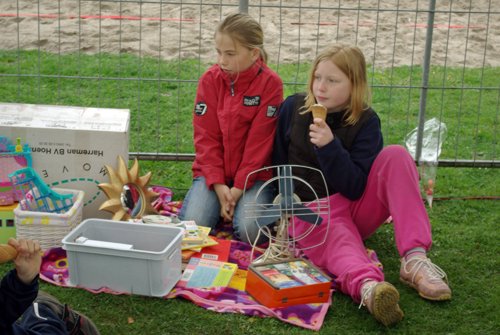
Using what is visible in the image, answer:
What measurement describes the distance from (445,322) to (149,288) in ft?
4.30

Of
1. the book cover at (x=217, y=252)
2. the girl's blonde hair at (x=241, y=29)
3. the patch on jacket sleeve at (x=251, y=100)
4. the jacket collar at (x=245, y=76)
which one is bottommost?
the book cover at (x=217, y=252)

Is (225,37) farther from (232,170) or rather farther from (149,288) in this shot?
(149,288)

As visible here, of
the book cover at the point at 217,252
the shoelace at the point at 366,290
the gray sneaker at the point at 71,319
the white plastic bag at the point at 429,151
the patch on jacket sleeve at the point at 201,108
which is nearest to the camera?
the gray sneaker at the point at 71,319

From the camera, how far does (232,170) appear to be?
14.1 ft

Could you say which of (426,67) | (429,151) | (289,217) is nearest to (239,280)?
(289,217)

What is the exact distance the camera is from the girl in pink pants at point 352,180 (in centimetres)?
359

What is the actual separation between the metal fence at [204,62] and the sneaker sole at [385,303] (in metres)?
2.06

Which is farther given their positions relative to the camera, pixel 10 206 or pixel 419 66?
pixel 419 66

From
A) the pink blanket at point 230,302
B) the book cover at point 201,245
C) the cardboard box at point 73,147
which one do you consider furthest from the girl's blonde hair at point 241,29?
the pink blanket at point 230,302

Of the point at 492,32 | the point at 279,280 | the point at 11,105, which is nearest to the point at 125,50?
the point at 11,105

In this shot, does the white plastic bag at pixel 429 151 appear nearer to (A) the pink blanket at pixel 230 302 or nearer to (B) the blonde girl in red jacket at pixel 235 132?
(B) the blonde girl in red jacket at pixel 235 132

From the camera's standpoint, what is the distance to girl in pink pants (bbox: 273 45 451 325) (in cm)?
359

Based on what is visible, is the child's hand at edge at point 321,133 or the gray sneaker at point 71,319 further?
the child's hand at edge at point 321,133

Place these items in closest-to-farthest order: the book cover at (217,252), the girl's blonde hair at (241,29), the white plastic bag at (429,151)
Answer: the book cover at (217,252), the girl's blonde hair at (241,29), the white plastic bag at (429,151)
